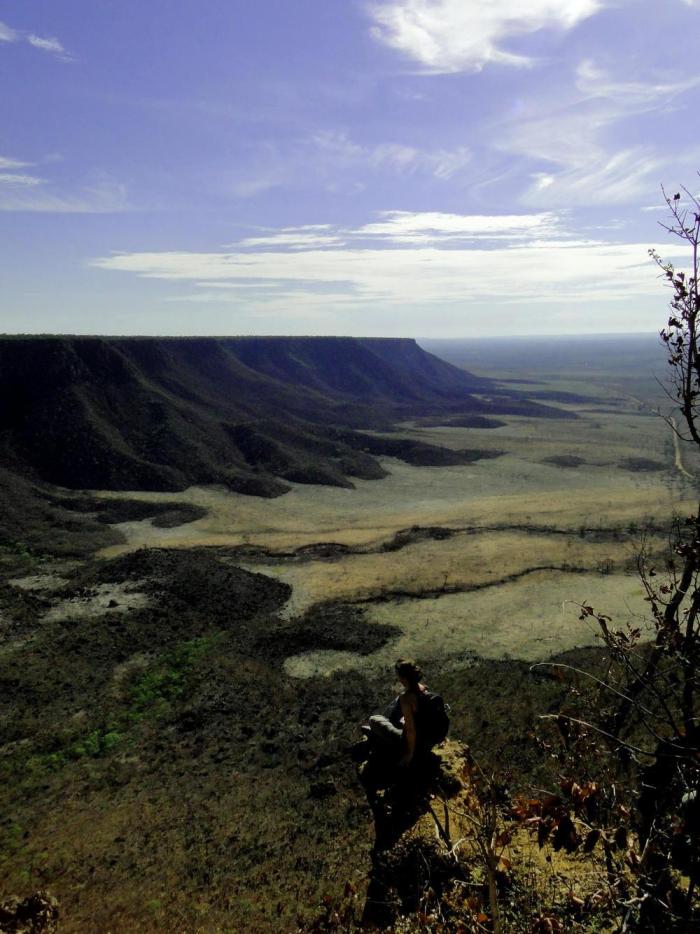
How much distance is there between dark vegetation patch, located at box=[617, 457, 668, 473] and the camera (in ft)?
201

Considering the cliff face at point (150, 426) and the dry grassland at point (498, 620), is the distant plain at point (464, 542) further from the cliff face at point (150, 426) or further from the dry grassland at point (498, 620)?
the cliff face at point (150, 426)

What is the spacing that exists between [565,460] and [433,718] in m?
60.2

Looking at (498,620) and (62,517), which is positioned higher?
(62,517)

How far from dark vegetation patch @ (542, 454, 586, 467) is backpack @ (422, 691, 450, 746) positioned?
5730 cm

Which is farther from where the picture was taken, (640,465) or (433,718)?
(640,465)

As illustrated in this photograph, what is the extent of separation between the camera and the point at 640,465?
6309 centimetres

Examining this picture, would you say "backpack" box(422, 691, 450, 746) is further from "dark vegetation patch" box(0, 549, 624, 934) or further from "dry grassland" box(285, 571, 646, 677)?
"dry grassland" box(285, 571, 646, 677)

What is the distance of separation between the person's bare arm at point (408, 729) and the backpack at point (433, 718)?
1.61 feet

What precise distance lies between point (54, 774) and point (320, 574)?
56.5 feet

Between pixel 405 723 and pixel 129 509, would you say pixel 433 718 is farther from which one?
pixel 129 509

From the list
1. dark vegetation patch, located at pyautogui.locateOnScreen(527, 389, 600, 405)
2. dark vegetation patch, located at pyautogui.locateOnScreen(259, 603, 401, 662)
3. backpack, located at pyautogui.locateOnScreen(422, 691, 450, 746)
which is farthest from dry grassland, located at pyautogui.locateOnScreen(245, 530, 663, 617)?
dark vegetation patch, located at pyautogui.locateOnScreen(527, 389, 600, 405)

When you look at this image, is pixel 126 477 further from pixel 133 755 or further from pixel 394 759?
pixel 394 759

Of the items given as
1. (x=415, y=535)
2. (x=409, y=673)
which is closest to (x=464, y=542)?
(x=415, y=535)

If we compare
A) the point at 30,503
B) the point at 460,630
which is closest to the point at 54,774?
the point at 460,630
